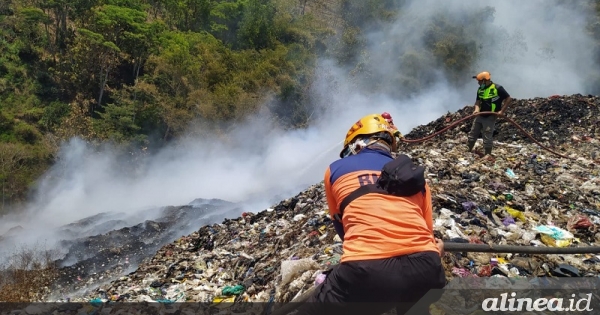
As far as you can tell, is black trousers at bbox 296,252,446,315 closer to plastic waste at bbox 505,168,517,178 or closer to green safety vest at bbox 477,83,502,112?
plastic waste at bbox 505,168,517,178

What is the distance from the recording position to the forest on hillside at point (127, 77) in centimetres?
2145

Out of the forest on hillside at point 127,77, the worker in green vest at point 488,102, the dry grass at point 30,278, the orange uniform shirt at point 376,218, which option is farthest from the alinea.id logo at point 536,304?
the forest on hillside at point 127,77

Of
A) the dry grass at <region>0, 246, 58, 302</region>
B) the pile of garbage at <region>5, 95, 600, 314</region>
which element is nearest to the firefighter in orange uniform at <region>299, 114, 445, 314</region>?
the pile of garbage at <region>5, 95, 600, 314</region>

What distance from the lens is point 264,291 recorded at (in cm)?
380

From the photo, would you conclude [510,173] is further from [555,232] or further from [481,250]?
[481,250]

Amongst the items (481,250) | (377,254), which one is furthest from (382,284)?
(481,250)

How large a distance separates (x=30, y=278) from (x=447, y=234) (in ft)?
34.2

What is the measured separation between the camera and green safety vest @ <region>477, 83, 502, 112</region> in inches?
272

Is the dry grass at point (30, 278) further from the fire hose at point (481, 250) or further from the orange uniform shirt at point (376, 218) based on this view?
the orange uniform shirt at point (376, 218)

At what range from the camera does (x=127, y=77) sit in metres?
26.1

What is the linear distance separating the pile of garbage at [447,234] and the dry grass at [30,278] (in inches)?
181

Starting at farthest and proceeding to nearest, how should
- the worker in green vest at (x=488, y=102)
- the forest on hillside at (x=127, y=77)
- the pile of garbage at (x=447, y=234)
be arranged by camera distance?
the forest on hillside at (x=127, y=77) < the worker in green vest at (x=488, y=102) < the pile of garbage at (x=447, y=234)

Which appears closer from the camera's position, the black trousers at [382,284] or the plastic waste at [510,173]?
the black trousers at [382,284]

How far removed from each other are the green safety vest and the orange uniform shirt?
562cm
